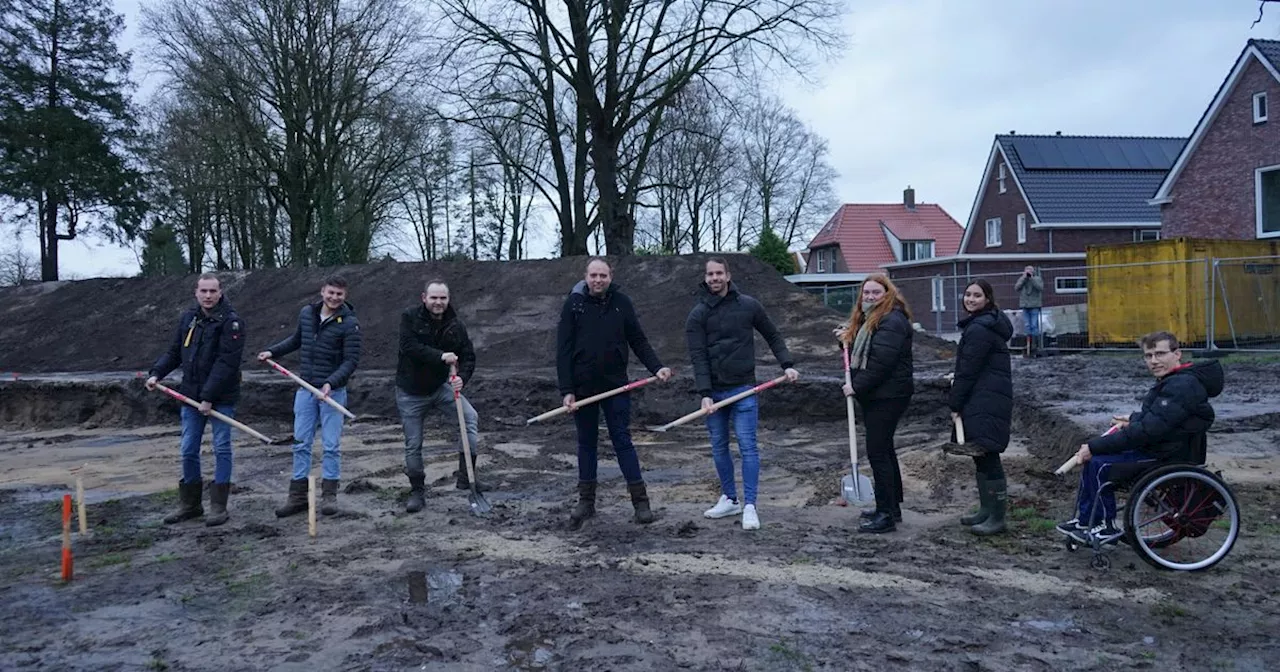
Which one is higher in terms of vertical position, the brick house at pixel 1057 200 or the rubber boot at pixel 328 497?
the brick house at pixel 1057 200

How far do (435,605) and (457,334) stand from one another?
3006mm

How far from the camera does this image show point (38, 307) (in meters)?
21.7

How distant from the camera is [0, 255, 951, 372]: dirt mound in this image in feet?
57.4

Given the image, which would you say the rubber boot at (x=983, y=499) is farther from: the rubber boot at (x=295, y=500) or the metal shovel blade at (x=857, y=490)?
the rubber boot at (x=295, y=500)

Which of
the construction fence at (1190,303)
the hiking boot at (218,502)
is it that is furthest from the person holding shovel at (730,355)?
the construction fence at (1190,303)

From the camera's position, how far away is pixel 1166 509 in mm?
5512

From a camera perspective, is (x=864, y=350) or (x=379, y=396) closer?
(x=864, y=350)

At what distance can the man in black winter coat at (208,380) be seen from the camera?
7.45 meters

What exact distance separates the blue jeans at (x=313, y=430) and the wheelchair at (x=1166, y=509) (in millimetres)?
5365

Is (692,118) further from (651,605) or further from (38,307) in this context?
(651,605)

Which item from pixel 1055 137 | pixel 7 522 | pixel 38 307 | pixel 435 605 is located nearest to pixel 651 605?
pixel 435 605

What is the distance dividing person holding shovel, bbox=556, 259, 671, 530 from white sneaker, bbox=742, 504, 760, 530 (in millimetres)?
704

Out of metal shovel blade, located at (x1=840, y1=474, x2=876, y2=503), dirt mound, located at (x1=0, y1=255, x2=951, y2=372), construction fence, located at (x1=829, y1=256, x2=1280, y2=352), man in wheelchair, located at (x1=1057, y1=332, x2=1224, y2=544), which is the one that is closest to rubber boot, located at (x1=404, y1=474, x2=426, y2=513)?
metal shovel blade, located at (x1=840, y1=474, x2=876, y2=503)

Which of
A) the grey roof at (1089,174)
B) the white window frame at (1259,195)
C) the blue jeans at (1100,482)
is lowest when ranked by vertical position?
the blue jeans at (1100,482)
